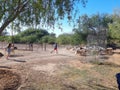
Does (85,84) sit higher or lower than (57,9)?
lower

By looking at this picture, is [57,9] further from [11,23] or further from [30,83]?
[30,83]

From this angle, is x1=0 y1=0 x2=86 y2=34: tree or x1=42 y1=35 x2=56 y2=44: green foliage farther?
x1=42 y1=35 x2=56 y2=44: green foliage

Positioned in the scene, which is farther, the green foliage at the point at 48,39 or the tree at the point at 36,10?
the green foliage at the point at 48,39

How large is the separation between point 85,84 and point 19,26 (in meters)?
5.10

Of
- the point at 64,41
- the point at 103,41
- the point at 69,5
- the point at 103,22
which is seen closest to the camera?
the point at 69,5

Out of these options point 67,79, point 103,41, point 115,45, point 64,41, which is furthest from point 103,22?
point 67,79

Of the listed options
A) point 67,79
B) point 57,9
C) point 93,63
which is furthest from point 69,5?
point 93,63

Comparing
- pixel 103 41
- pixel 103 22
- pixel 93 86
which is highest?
pixel 103 22

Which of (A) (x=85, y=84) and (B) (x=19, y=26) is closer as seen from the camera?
(B) (x=19, y=26)

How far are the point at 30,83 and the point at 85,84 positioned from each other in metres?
3.36

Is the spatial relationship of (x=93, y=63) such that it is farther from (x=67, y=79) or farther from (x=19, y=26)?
(x=19, y=26)

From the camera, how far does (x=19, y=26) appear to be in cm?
1442

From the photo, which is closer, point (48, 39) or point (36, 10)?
point (36, 10)

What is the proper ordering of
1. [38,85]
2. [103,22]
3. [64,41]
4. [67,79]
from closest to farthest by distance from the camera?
[38,85]
[67,79]
[103,22]
[64,41]
